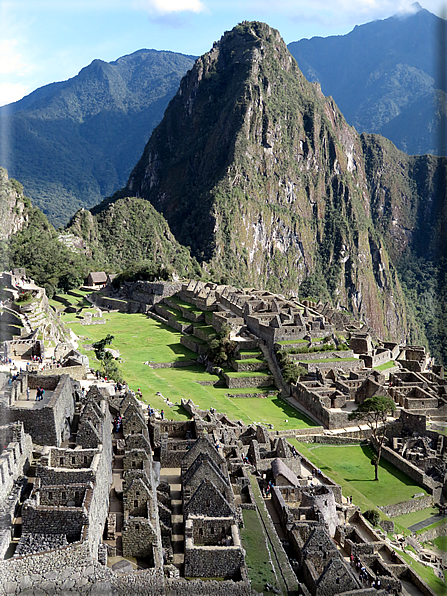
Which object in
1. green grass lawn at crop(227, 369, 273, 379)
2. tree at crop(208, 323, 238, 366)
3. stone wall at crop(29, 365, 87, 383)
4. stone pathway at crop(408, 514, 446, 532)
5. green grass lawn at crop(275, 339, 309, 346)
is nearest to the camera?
stone pathway at crop(408, 514, 446, 532)

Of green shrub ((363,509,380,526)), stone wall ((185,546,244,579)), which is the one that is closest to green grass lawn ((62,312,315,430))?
green shrub ((363,509,380,526))

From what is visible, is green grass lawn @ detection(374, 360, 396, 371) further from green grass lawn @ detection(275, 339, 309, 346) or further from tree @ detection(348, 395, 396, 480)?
tree @ detection(348, 395, 396, 480)

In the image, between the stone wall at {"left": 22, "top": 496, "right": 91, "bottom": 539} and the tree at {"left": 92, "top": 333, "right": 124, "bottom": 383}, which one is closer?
the stone wall at {"left": 22, "top": 496, "right": 91, "bottom": 539}

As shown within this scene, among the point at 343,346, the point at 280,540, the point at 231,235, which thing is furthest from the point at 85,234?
the point at 280,540

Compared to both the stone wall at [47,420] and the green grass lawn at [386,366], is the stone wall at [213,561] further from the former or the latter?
the green grass lawn at [386,366]

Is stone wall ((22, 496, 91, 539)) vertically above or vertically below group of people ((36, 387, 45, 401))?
below

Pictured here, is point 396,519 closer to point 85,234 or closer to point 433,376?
point 433,376
